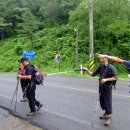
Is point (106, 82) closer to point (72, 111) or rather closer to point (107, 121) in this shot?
point (107, 121)

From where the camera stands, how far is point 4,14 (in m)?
59.3

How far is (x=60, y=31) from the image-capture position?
4688 centimetres

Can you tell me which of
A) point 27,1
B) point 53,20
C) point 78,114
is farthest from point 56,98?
point 27,1

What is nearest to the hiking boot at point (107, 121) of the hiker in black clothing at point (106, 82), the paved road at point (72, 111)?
the hiker in black clothing at point (106, 82)

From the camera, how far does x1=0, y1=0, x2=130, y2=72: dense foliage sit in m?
32.2

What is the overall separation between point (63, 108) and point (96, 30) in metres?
24.0

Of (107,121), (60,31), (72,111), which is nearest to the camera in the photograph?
(107,121)

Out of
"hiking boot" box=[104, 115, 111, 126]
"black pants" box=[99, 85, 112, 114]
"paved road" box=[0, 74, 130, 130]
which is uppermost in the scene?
"black pants" box=[99, 85, 112, 114]

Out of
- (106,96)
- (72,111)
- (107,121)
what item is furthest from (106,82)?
(72,111)

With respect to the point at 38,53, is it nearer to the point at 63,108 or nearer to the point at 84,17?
the point at 84,17

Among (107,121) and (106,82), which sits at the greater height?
(106,82)

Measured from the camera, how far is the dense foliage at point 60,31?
3225cm

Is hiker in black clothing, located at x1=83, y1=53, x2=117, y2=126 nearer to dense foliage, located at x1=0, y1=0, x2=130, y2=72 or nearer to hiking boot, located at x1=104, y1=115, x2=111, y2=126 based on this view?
hiking boot, located at x1=104, y1=115, x2=111, y2=126

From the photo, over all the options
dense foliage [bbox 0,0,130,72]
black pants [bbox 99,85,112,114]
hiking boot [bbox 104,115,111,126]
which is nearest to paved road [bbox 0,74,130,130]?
hiking boot [bbox 104,115,111,126]
